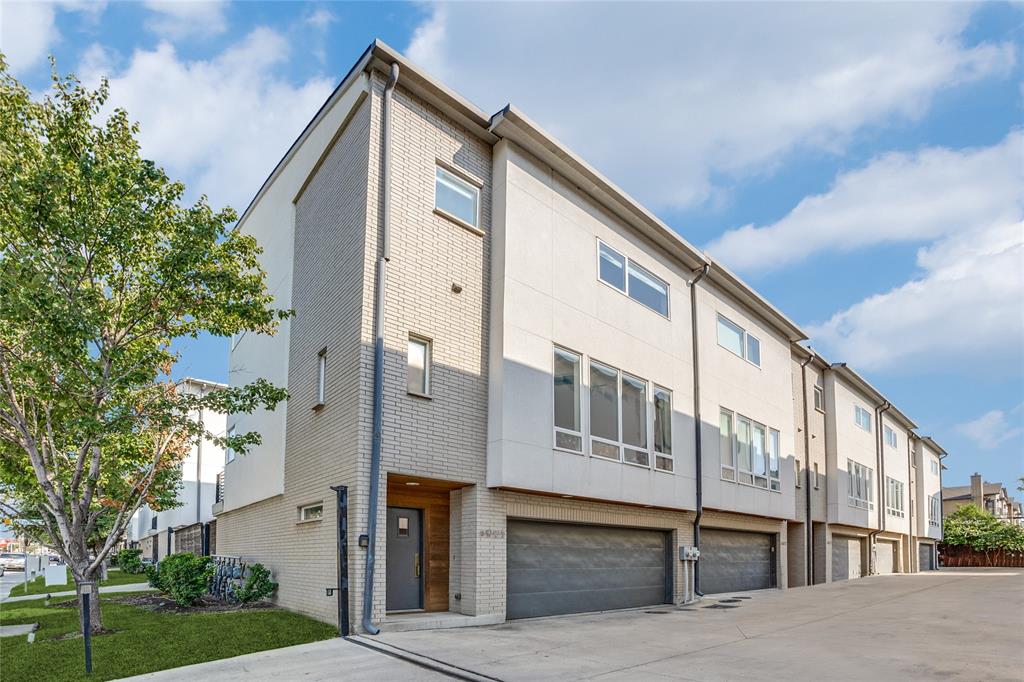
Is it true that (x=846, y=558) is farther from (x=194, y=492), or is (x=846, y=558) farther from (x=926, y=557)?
(x=194, y=492)

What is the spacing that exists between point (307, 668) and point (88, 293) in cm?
687

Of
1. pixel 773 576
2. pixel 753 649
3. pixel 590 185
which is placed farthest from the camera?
pixel 773 576

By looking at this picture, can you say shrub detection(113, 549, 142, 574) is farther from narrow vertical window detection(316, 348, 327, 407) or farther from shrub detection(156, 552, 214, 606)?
narrow vertical window detection(316, 348, 327, 407)

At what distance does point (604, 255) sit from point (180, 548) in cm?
2738

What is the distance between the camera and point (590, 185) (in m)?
15.8

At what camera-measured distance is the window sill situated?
515 inches

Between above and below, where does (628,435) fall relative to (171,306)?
below

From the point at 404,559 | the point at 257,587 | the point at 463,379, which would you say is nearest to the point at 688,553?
the point at 404,559

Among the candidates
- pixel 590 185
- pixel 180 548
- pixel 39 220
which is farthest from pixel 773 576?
pixel 180 548

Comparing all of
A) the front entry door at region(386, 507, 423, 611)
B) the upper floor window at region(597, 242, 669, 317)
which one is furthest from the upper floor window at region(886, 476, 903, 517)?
the front entry door at region(386, 507, 423, 611)

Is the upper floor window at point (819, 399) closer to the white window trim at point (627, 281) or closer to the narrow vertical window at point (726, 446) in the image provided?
the narrow vertical window at point (726, 446)

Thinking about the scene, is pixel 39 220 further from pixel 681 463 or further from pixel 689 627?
pixel 681 463

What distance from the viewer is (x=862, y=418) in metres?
34.0

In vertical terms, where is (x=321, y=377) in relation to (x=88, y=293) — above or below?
below
